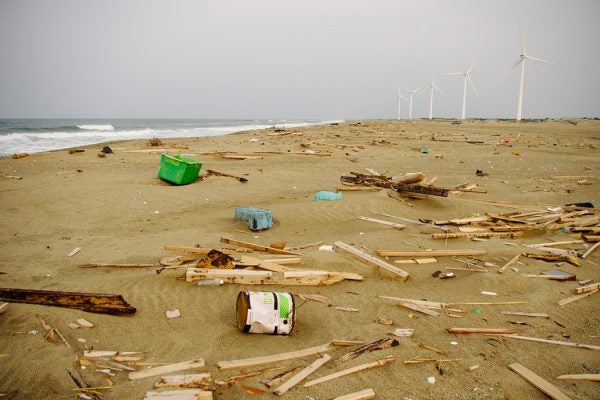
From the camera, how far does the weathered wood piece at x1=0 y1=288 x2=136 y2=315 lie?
3.72 metres

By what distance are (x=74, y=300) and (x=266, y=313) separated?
196cm

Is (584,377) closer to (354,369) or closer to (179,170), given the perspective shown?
(354,369)

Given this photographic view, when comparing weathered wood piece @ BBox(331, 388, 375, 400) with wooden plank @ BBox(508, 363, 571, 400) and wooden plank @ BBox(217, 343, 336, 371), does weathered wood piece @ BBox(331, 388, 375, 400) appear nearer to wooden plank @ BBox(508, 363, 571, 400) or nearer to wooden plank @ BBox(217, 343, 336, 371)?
wooden plank @ BBox(217, 343, 336, 371)

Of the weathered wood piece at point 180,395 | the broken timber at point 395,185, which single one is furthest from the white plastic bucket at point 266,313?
the broken timber at point 395,185

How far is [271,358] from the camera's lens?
10.4 feet

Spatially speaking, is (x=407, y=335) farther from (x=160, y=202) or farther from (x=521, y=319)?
(x=160, y=202)

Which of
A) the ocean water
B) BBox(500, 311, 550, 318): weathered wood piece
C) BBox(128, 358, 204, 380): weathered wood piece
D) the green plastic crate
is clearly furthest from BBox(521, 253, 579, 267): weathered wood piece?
the ocean water

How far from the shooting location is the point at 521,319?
13.1 ft

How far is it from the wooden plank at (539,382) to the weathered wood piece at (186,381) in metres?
2.50

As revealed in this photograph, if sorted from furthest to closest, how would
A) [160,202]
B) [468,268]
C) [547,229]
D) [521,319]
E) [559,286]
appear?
[160,202] < [547,229] < [468,268] < [559,286] < [521,319]

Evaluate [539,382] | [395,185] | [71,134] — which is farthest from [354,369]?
[71,134]

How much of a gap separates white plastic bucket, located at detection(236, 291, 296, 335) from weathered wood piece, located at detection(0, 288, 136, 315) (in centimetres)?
125

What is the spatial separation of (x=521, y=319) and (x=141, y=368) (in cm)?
376

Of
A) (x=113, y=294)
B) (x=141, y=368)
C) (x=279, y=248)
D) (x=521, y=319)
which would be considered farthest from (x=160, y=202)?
(x=521, y=319)
